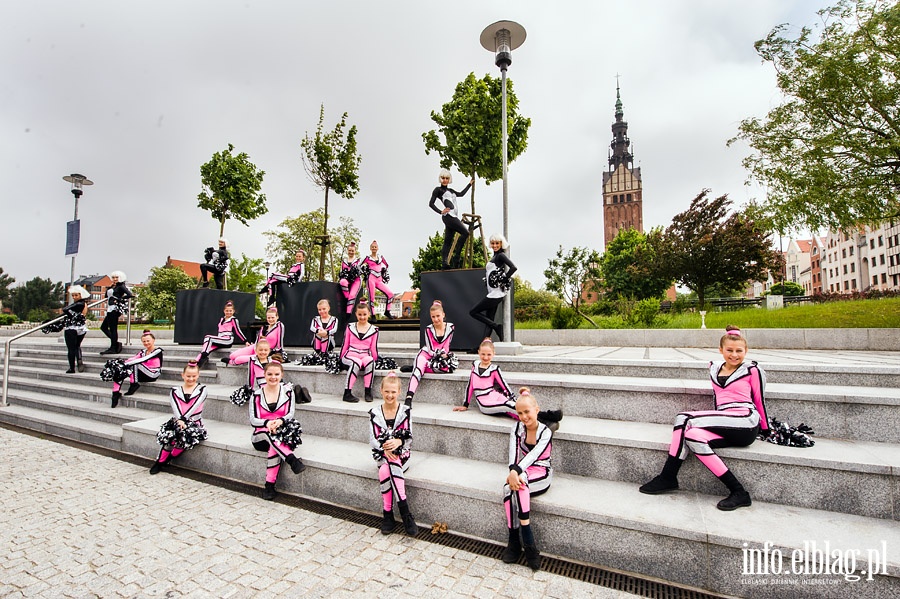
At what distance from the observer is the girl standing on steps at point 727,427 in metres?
3.03

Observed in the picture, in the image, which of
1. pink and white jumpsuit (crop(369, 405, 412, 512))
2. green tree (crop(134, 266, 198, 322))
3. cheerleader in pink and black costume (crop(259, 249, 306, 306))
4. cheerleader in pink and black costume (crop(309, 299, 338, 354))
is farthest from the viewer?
green tree (crop(134, 266, 198, 322))

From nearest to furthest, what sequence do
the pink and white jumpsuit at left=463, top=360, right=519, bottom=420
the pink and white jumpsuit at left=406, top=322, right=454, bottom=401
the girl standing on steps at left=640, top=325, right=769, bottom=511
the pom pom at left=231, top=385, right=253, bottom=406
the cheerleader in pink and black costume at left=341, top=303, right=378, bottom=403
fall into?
the girl standing on steps at left=640, top=325, right=769, bottom=511 < the pink and white jumpsuit at left=463, top=360, right=519, bottom=420 < the pink and white jumpsuit at left=406, top=322, right=454, bottom=401 < the cheerleader in pink and black costume at left=341, top=303, right=378, bottom=403 < the pom pom at left=231, top=385, right=253, bottom=406

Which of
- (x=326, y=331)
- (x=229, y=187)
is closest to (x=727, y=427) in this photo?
(x=326, y=331)

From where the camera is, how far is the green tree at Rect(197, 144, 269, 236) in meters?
16.2

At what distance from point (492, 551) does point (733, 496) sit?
1856 mm

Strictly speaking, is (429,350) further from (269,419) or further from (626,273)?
(626,273)

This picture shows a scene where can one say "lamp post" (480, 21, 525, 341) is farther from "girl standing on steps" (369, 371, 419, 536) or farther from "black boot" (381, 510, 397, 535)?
"black boot" (381, 510, 397, 535)

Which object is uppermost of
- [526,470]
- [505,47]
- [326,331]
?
[505,47]

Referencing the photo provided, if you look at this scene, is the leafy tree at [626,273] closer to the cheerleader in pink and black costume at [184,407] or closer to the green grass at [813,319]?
the green grass at [813,319]

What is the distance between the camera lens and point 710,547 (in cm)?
257

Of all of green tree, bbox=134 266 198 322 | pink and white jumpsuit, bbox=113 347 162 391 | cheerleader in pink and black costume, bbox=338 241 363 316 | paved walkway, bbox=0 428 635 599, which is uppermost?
green tree, bbox=134 266 198 322

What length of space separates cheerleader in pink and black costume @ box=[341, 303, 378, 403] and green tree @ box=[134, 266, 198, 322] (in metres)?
51.0

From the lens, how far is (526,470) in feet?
10.4

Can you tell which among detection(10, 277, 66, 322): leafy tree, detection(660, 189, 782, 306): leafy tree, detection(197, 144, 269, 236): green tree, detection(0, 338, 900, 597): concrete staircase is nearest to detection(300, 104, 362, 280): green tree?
detection(197, 144, 269, 236): green tree
